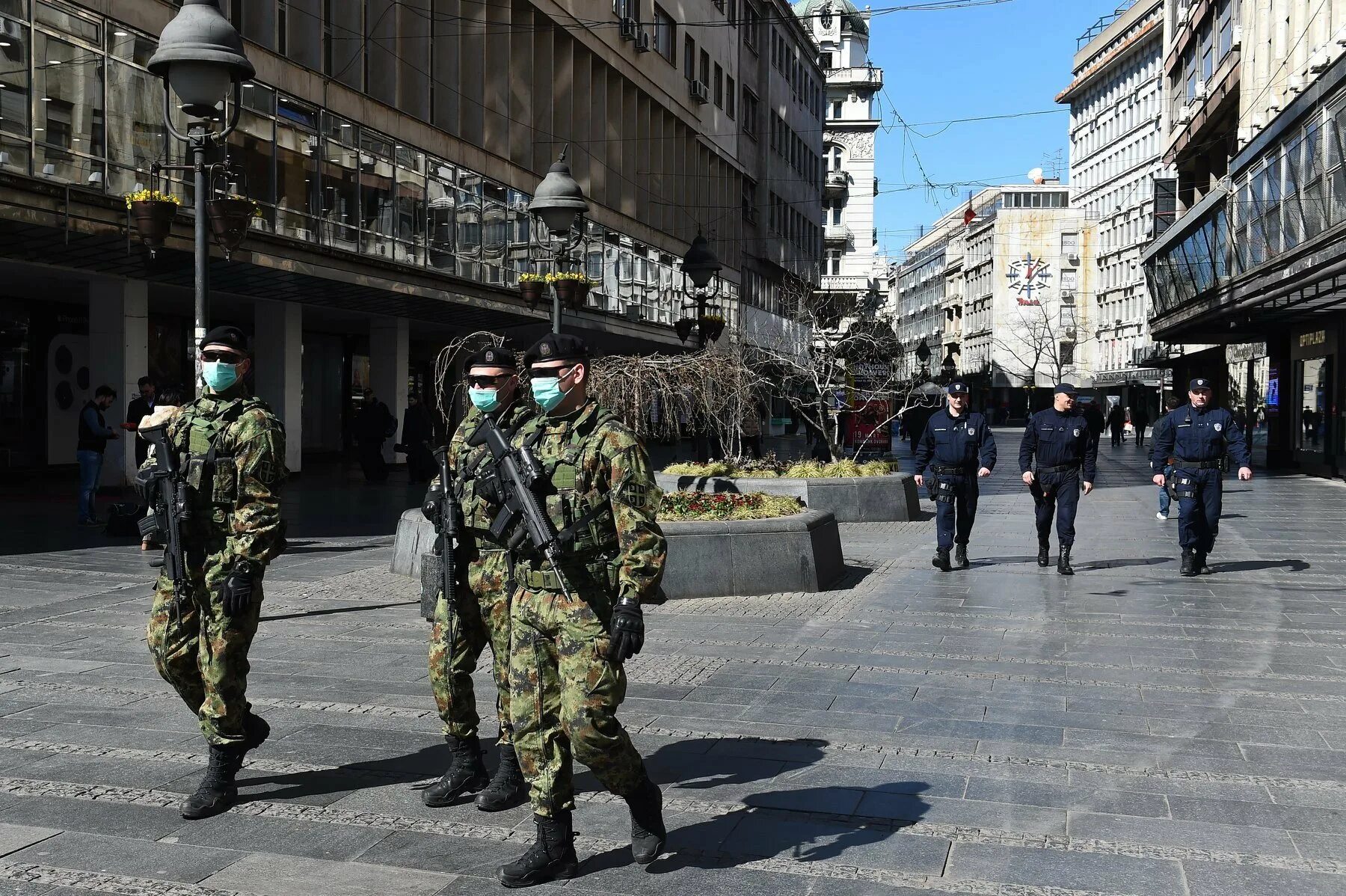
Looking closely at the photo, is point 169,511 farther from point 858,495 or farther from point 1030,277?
point 1030,277

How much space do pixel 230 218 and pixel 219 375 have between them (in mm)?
7375

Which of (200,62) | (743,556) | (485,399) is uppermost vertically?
(200,62)

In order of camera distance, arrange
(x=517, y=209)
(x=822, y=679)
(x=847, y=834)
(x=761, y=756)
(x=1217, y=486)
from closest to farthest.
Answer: (x=847, y=834)
(x=761, y=756)
(x=822, y=679)
(x=1217, y=486)
(x=517, y=209)

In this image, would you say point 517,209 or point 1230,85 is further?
point 1230,85

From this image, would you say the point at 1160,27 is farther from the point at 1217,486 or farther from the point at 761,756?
the point at 761,756

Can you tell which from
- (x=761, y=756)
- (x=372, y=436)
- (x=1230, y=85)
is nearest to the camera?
(x=761, y=756)

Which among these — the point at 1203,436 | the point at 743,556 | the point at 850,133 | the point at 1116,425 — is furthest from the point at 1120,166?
the point at 743,556

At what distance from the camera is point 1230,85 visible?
37.8 meters

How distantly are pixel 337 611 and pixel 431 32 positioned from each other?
72.0 feet

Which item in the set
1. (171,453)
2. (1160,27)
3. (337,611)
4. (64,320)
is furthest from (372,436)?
(1160,27)

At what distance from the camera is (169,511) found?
5191 mm

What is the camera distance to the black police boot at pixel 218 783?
515cm

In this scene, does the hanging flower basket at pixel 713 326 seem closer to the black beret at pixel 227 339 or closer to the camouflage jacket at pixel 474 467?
the black beret at pixel 227 339

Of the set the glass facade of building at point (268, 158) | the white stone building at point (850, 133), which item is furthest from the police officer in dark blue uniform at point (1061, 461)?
the white stone building at point (850, 133)
